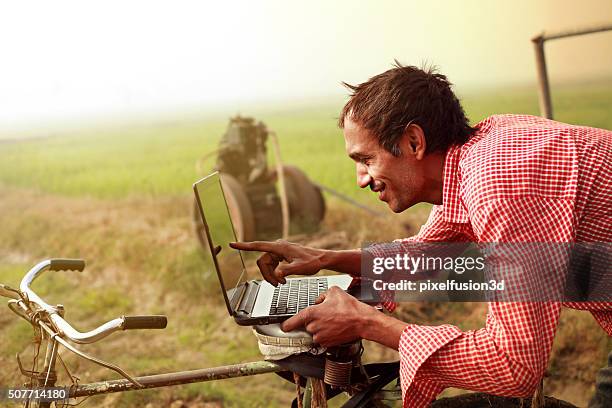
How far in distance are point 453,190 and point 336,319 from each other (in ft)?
1.40

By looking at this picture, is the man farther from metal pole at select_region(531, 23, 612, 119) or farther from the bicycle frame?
metal pole at select_region(531, 23, 612, 119)

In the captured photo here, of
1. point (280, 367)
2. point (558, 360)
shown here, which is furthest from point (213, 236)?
point (558, 360)

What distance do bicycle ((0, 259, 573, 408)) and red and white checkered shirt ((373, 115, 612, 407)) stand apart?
23 cm

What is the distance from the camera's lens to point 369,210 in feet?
17.6

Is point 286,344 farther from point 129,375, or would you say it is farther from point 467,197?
point 467,197

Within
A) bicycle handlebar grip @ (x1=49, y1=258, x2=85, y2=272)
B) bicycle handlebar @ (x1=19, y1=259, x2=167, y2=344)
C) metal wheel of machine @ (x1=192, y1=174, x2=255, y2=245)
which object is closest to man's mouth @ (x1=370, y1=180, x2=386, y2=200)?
bicycle handlebar @ (x1=19, y1=259, x2=167, y2=344)

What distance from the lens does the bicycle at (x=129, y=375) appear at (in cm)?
137

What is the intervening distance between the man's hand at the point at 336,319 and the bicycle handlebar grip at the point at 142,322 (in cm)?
32

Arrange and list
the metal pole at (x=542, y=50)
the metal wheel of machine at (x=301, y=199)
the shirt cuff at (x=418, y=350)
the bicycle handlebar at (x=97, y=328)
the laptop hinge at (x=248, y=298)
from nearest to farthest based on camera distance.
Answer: the bicycle handlebar at (x=97, y=328), the shirt cuff at (x=418, y=350), the laptop hinge at (x=248, y=298), the metal pole at (x=542, y=50), the metal wheel of machine at (x=301, y=199)

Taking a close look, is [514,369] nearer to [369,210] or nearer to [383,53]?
[369,210]

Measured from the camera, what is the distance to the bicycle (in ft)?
4.48

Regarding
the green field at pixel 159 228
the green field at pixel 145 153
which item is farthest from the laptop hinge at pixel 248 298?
the green field at pixel 145 153

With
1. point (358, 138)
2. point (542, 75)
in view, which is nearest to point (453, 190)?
point (358, 138)

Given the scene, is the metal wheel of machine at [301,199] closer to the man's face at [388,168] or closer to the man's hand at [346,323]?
the man's face at [388,168]
